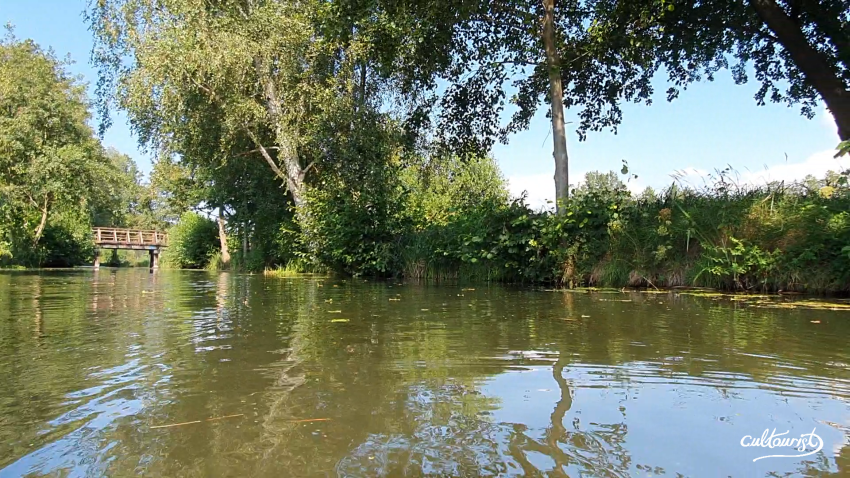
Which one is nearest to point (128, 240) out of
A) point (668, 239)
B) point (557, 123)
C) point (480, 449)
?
point (557, 123)

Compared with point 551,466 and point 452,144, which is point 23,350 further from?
point 452,144

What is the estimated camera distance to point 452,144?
14.6 m

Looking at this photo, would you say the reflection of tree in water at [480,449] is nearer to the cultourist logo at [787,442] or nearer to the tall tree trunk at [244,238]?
the cultourist logo at [787,442]

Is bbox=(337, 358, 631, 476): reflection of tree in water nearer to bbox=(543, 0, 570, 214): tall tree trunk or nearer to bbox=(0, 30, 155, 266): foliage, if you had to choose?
bbox=(543, 0, 570, 214): tall tree trunk

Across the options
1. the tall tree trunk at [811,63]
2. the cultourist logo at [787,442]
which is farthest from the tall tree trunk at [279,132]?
the cultourist logo at [787,442]

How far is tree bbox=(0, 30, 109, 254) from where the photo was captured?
1129 inches

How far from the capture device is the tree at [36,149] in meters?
28.7

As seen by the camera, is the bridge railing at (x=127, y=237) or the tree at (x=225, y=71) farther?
the bridge railing at (x=127, y=237)

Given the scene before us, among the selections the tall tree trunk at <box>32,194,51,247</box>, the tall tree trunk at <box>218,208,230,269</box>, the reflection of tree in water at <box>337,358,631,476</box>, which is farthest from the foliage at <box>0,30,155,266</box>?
the reflection of tree in water at <box>337,358,631,476</box>

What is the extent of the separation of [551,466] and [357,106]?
1643cm

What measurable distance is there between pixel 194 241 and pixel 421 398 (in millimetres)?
40628

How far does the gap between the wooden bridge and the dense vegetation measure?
2651cm

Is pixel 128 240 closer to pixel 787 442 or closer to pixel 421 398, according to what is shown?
pixel 421 398

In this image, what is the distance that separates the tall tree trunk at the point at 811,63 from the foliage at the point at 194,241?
116 ft
